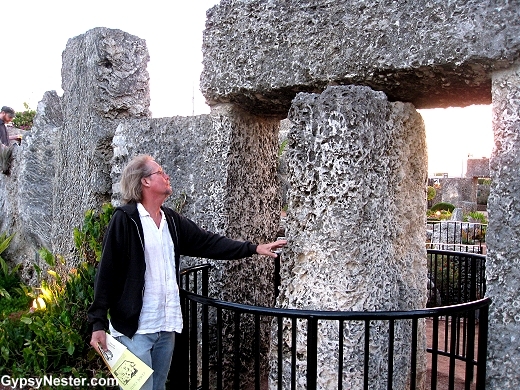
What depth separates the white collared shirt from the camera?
254 centimetres

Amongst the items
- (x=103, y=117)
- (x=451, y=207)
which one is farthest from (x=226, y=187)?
(x=451, y=207)

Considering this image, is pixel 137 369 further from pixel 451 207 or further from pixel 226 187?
pixel 451 207

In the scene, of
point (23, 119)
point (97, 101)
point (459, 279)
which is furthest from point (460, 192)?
point (97, 101)

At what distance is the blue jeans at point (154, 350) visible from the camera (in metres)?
2.51

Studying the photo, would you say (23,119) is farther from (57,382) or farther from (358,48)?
(358,48)

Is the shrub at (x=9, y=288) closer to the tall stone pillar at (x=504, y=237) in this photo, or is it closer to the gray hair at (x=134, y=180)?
the gray hair at (x=134, y=180)

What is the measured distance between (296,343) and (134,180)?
1088 millimetres

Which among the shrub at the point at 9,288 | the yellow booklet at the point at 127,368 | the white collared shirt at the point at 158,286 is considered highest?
the white collared shirt at the point at 158,286

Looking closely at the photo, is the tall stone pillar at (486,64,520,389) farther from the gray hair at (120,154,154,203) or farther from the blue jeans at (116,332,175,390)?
the gray hair at (120,154,154,203)

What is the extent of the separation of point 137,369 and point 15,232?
476cm

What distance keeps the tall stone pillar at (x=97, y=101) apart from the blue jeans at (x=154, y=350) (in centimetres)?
195

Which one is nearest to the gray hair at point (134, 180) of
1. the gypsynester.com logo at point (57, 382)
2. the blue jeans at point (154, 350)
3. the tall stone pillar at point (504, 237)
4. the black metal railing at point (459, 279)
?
the blue jeans at point (154, 350)

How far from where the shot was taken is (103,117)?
4270mm

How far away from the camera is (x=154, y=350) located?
8.54 ft
